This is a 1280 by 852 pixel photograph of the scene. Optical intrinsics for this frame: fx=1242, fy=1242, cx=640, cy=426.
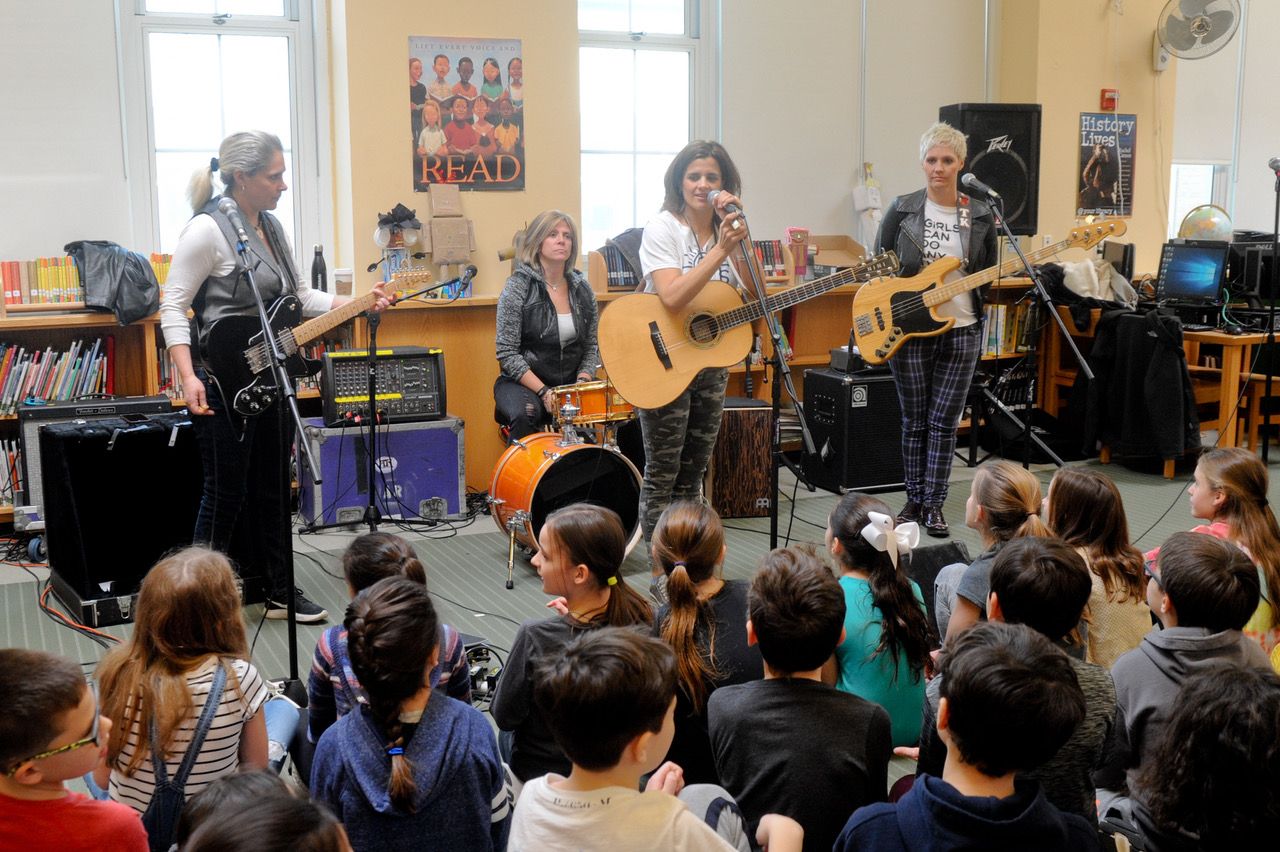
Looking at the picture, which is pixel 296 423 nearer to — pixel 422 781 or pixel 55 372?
pixel 422 781

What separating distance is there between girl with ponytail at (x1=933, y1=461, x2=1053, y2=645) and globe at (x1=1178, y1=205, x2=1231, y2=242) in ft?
17.2

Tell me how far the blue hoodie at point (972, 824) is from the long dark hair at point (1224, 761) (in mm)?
201

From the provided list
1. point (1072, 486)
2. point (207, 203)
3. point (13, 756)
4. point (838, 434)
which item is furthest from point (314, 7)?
point (13, 756)

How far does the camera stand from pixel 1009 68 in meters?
7.50

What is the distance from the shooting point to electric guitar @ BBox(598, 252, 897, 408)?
4230mm

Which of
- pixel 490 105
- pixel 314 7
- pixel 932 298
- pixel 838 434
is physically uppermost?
pixel 314 7

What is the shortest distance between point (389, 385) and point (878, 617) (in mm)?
3354

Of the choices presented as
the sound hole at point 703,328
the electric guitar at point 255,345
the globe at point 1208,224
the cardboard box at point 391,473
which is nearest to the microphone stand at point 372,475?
the cardboard box at point 391,473

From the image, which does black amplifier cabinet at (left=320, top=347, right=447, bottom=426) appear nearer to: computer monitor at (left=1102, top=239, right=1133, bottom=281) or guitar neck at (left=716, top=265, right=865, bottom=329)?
guitar neck at (left=716, top=265, right=865, bottom=329)

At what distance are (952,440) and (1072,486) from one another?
224 cm

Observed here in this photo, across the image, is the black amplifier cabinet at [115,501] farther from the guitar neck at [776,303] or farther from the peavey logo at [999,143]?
the peavey logo at [999,143]

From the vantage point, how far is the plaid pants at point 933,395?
509 centimetres

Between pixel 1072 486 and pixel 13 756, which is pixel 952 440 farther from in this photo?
pixel 13 756

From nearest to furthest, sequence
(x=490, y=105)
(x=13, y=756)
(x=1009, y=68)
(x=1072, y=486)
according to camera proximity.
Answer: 1. (x=13, y=756)
2. (x=1072, y=486)
3. (x=490, y=105)
4. (x=1009, y=68)
